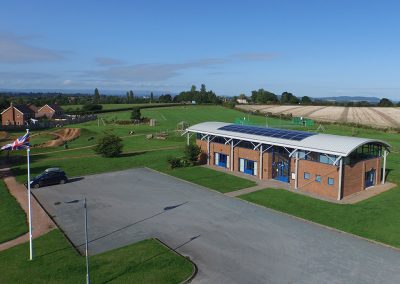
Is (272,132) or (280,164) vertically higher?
(272,132)

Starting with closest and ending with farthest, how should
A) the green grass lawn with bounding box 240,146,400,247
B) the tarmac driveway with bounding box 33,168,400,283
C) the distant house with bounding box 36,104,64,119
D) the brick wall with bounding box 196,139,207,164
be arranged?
the tarmac driveway with bounding box 33,168,400,283
the green grass lawn with bounding box 240,146,400,247
the brick wall with bounding box 196,139,207,164
the distant house with bounding box 36,104,64,119

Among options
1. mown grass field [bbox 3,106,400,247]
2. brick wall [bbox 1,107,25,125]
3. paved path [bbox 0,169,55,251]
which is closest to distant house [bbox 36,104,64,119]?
brick wall [bbox 1,107,25,125]

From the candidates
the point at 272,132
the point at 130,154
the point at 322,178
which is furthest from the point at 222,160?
the point at 130,154

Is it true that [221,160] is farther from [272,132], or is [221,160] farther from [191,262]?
[191,262]

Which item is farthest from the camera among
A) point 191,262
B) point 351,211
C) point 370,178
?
point 370,178

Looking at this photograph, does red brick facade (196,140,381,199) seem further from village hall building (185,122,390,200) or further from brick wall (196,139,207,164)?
brick wall (196,139,207,164)

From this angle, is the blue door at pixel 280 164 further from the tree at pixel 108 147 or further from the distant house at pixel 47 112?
the distant house at pixel 47 112

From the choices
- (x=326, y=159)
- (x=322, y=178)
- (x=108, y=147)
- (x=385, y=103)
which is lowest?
(x=322, y=178)
